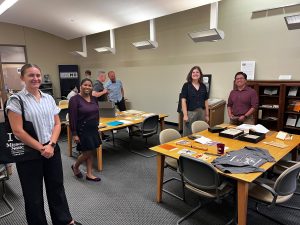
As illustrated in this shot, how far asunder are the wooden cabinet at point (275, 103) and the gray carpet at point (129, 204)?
204cm

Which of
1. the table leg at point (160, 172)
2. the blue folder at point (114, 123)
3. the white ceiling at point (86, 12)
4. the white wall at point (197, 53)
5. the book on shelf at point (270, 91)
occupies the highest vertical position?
the white ceiling at point (86, 12)

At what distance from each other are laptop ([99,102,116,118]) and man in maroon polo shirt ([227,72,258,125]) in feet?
7.10

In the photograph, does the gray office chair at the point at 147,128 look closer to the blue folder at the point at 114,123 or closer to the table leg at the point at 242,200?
the blue folder at the point at 114,123

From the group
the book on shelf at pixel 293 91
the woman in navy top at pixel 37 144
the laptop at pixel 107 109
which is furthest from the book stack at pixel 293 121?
the woman in navy top at pixel 37 144

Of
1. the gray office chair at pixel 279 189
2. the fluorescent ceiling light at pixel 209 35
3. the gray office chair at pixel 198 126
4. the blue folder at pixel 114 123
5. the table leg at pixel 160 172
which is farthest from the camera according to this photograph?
the fluorescent ceiling light at pixel 209 35

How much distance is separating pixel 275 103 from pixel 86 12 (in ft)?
16.5

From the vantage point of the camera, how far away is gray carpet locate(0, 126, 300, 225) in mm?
2398

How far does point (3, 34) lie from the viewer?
8008mm

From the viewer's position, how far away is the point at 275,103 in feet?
15.5

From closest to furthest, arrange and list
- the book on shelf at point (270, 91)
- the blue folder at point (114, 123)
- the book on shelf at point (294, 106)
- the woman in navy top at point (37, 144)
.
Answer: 1. the woman in navy top at point (37, 144)
2. the blue folder at point (114, 123)
3. the book on shelf at point (294, 106)
4. the book on shelf at point (270, 91)

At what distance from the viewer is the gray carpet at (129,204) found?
2.40 meters

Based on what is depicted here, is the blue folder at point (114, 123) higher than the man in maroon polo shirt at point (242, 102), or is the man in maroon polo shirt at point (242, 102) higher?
the man in maroon polo shirt at point (242, 102)

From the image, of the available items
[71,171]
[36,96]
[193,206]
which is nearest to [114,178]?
[71,171]

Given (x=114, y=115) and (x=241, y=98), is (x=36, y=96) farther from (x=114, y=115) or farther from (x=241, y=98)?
(x=241, y=98)
